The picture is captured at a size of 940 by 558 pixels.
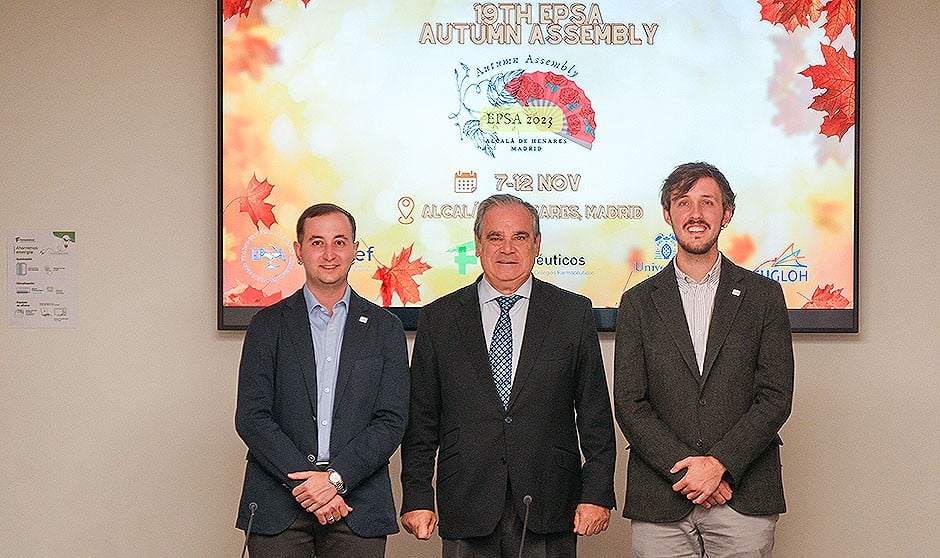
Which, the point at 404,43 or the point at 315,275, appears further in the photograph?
the point at 404,43

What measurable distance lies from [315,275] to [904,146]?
2442 mm

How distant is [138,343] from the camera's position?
4.43 m

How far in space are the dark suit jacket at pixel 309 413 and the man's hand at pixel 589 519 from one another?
0.54m

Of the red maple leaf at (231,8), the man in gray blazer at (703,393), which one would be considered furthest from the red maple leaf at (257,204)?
the man in gray blazer at (703,393)

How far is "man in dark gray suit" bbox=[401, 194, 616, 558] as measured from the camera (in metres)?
3.28

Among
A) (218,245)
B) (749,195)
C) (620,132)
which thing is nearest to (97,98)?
(218,245)

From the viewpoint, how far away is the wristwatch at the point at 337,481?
319 cm

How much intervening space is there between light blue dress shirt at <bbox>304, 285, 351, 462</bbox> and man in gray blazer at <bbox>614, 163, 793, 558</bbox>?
2.75 ft

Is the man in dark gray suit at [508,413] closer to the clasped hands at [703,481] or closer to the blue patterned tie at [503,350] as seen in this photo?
the blue patterned tie at [503,350]

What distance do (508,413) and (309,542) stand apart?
2.28ft

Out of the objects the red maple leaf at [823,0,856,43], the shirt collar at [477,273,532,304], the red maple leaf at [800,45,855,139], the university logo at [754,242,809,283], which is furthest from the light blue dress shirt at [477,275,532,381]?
the red maple leaf at [823,0,856,43]

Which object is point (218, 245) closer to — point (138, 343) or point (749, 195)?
point (138, 343)

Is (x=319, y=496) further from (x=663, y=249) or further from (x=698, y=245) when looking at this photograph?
(x=663, y=249)

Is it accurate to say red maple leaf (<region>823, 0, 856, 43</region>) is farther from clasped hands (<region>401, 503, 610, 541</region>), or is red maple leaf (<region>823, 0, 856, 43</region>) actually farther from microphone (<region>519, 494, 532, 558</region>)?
microphone (<region>519, 494, 532, 558</region>)
